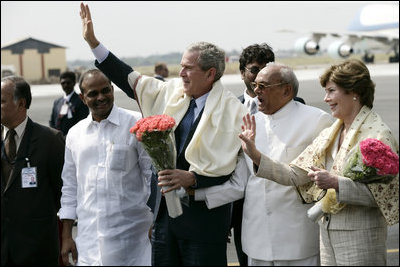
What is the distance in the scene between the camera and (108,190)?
13.2 ft

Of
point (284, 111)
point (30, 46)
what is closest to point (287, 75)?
point (284, 111)

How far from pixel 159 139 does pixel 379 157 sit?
3.61 ft

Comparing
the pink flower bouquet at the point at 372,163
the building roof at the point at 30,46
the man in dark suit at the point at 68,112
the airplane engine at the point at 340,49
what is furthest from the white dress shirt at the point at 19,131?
the building roof at the point at 30,46

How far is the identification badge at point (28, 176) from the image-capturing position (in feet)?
13.4

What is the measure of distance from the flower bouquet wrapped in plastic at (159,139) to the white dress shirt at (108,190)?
0.63m

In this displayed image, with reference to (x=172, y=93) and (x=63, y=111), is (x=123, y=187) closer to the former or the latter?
(x=172, y=93)

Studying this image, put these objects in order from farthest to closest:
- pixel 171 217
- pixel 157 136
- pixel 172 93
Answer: pixel 172 93
pixel 171 217
pixel 157 136

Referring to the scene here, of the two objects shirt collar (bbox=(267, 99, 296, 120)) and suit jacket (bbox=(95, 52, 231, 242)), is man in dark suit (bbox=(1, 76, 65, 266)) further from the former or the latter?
shirt collar (bbox=(267, 99, 296, 120))

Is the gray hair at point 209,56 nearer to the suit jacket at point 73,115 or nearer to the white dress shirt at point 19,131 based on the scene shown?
the white dress shirt at point 19,131

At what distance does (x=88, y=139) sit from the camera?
162 inches

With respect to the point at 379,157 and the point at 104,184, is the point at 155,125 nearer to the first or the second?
the point at 104,184

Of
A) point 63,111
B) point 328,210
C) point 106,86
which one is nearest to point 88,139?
point 106,86

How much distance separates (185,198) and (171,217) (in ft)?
0.44

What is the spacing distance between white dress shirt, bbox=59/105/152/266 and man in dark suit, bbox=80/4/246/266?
0.32 metres
